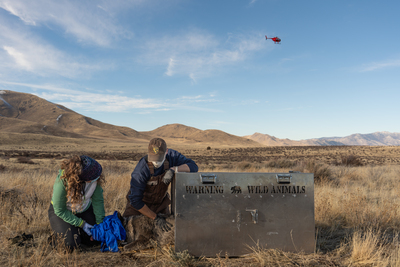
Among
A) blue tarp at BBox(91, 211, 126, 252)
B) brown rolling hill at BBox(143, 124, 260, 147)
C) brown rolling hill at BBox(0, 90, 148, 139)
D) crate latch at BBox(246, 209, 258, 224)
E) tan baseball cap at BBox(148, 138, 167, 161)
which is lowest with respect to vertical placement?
blue tarp at BBox(91, 211, 126, 252)

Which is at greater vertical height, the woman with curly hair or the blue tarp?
the woman with curly hair

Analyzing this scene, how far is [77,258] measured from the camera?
333 centimetres

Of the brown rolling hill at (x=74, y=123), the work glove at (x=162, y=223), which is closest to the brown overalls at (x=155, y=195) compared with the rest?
the work glove at (x=162, y=223)

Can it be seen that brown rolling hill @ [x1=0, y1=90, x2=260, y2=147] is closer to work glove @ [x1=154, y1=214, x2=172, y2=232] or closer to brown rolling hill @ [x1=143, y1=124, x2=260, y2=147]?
brown rolling hill @ [x1=143, y1=124, x2=260, y2=147]

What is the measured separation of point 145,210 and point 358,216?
411 cm

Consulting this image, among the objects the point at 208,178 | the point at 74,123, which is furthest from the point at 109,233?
the point at 74,123

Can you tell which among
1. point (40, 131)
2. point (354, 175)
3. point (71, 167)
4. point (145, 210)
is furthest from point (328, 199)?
point (40, 131)

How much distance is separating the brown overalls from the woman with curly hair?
0.61m

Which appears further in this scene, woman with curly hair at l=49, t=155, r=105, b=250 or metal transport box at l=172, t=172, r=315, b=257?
woman with curly hair at l=49, t=155, r=105, b=250

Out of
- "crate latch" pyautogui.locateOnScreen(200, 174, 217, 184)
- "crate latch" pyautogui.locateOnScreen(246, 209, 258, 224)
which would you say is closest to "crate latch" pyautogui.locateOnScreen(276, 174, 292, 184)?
"crate latch" pyautogui.locateOnScreen(246, 209, 258, 224)

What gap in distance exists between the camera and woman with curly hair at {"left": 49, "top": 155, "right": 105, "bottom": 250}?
11.6 ft

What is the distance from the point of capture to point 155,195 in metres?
3.81

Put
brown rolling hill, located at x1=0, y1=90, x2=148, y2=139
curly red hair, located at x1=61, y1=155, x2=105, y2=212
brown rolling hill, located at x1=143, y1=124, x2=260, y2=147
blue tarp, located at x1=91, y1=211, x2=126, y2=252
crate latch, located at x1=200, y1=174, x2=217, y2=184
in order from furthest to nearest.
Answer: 1. brown rolling hill, located at x1=143, y1=124, x2=260, y2=147
2. brown rolling hill, located at x1=0, y1=90, x2=148, y2=139
3. blue tarp, located at x1=91, y1=211, x2=126, y2=252
4. curly red hair, located at x1=61, y1=155, x2=105, y2=212
5. crate latch, located at x1=200, y1=174, x2=217, y2=184

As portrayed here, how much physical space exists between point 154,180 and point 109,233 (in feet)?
3.41
